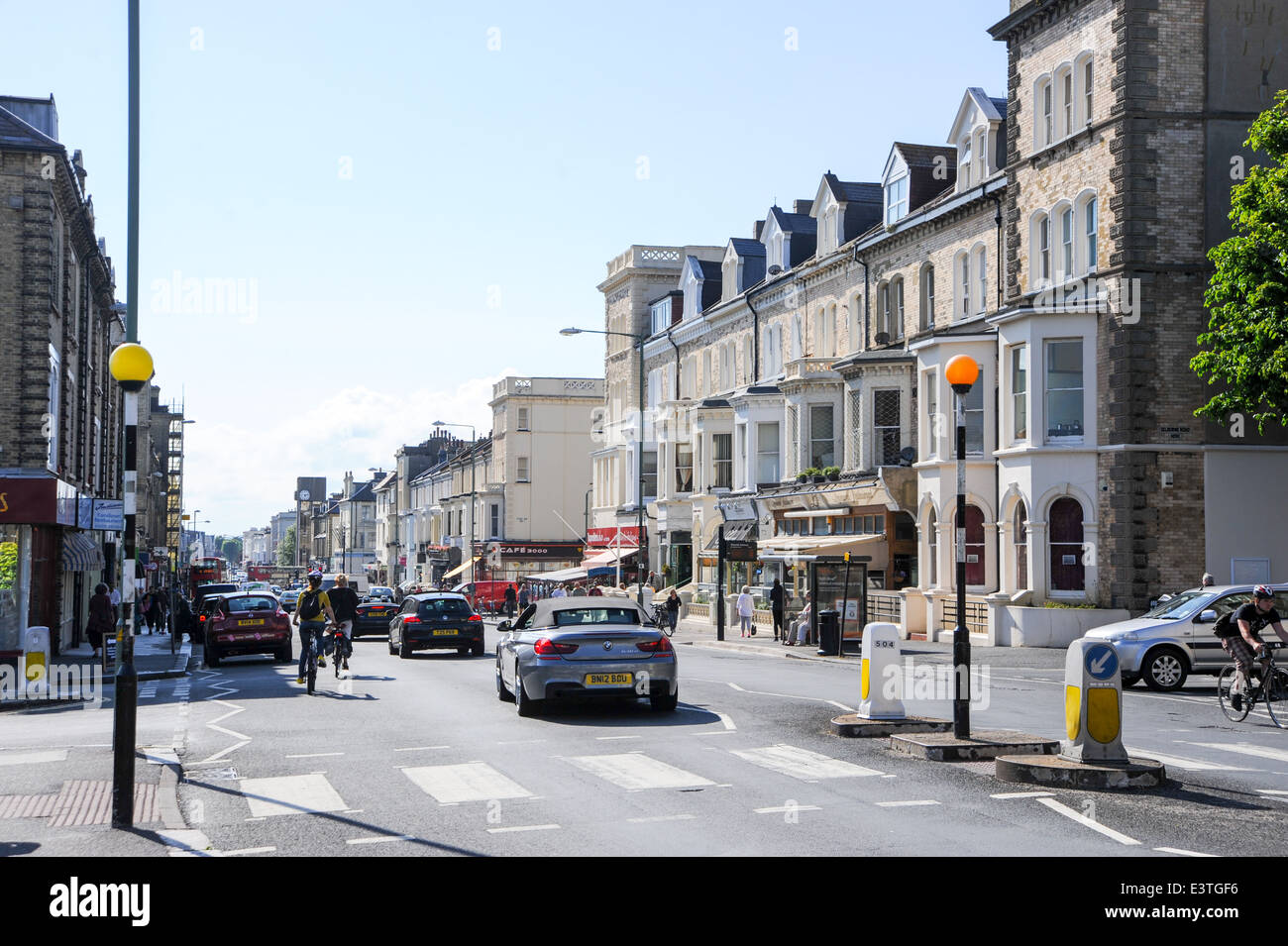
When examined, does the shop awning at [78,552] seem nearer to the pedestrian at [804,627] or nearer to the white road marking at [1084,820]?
the pedestrian at [804,627]

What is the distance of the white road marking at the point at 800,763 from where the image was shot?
11.8m

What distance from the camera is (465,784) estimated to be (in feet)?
37.3

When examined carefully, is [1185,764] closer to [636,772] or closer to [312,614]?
[636,772]

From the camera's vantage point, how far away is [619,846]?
8.68m

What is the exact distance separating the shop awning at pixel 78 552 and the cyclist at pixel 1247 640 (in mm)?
27267

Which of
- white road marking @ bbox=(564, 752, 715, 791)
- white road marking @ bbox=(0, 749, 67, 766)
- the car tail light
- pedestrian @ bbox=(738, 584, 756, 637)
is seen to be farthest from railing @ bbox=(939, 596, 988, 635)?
white road marking @ bbox=(0, 749, 67, 766)

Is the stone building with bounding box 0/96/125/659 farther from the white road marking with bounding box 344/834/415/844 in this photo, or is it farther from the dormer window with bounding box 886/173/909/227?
the dormer window with bounding box 886/173/909/227

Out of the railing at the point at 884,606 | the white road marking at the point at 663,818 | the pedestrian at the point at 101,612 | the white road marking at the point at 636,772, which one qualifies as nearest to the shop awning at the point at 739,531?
the railing at the point at 884,606

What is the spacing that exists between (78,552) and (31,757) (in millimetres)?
22778

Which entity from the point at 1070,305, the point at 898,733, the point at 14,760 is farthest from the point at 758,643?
the point at 14,760

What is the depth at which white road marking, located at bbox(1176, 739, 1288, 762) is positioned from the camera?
1317 cm

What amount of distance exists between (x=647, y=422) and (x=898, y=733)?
153 ft
